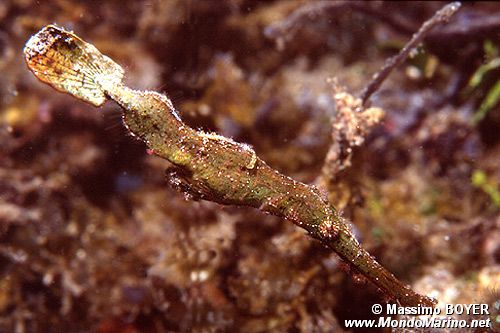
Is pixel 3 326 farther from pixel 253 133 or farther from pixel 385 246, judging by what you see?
pixel 385 246

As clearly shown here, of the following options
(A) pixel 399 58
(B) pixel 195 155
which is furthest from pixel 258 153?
(B) pixel 195 155

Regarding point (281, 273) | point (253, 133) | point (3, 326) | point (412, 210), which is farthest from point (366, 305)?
point (3, 326)

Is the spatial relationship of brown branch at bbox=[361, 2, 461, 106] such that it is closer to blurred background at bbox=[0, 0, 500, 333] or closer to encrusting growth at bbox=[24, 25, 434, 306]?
blurred background at bbox=[0, 0, 500, 333]

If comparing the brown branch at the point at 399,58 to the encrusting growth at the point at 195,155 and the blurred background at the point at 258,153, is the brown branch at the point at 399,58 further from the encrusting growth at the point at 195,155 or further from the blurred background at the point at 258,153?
the encrusting growth at the point at 195,155

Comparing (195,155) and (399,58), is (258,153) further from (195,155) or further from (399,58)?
(195,155)

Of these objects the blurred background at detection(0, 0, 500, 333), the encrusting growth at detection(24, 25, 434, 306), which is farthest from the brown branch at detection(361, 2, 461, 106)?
the encrusting growth at detection(24, 25, 434, 306)

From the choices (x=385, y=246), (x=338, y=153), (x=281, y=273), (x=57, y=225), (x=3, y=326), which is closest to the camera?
(x=338, y=153)
